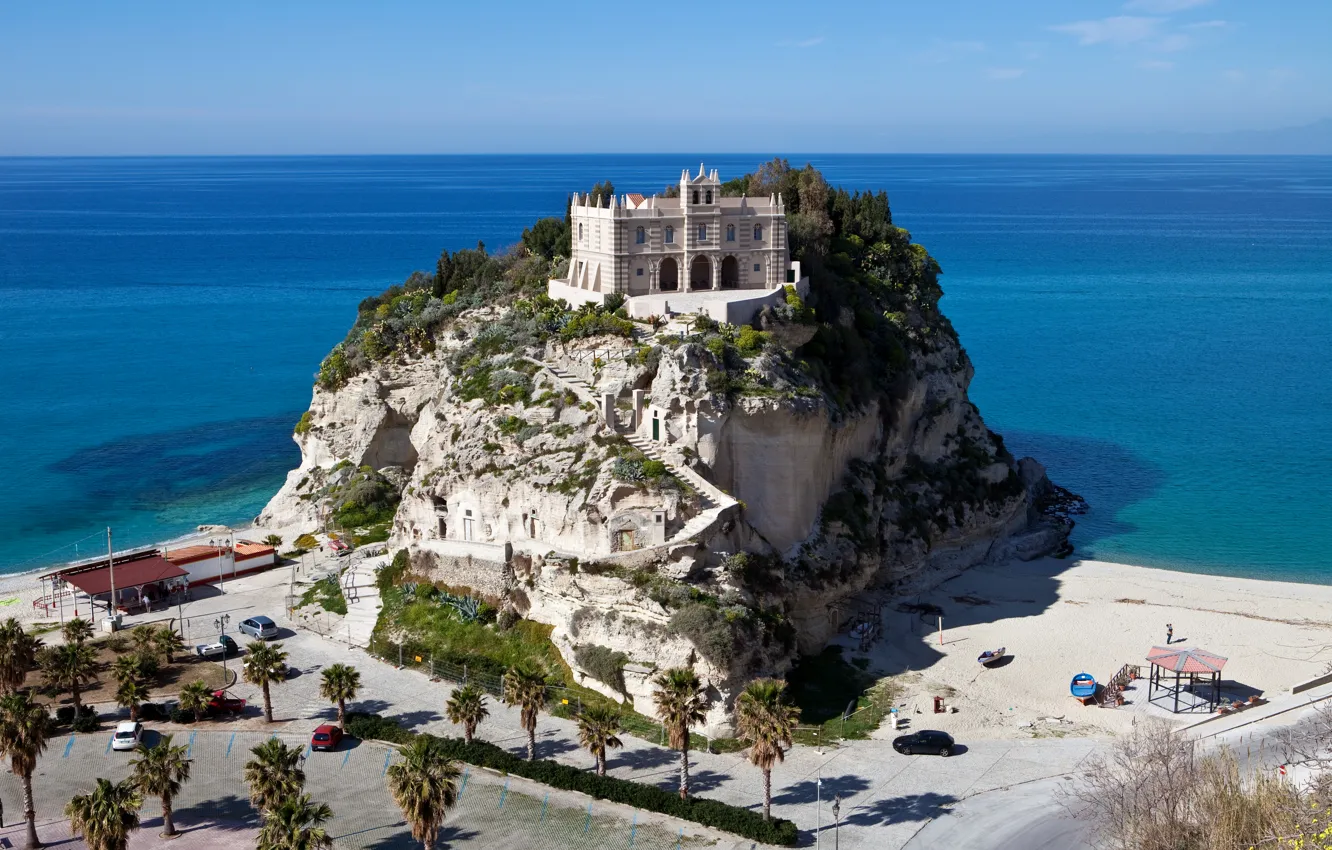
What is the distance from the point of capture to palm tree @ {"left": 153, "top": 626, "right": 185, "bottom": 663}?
47500 millimetres

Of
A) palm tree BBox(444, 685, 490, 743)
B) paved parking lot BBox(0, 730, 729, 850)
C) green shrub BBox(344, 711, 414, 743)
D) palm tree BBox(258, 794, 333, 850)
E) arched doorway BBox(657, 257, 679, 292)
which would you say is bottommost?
paved parking lot BBox(0, 730, 729, 850)

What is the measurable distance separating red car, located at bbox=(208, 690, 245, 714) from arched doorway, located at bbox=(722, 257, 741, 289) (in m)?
29.0

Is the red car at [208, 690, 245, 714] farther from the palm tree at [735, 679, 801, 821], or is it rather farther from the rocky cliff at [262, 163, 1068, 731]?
the palm tree at [735, 679, 801, 821]

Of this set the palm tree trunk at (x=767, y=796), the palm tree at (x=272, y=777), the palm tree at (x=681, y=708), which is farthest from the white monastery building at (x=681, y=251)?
the palm tree at (x=272, y=777)

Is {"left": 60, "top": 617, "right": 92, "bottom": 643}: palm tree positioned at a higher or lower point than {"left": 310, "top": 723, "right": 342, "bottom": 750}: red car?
higher

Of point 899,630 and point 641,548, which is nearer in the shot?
point 641,548

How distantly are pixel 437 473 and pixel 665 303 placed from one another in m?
12.4

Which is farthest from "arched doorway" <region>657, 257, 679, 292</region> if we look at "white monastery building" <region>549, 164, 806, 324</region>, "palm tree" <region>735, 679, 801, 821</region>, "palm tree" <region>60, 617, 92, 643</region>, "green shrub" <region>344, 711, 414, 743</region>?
"palm tree" <region>60, 617, 92, 643</region>

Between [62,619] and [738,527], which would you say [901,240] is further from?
[62,619]

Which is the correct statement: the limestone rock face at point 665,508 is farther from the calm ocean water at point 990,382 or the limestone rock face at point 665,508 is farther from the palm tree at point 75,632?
the calm ocean water at point 990,382

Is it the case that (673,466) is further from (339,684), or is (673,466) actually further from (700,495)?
(339,684)

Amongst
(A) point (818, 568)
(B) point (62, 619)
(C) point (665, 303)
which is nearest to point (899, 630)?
(A) point (818, 568)

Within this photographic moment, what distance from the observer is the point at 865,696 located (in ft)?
154

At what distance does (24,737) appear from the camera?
34031mm
